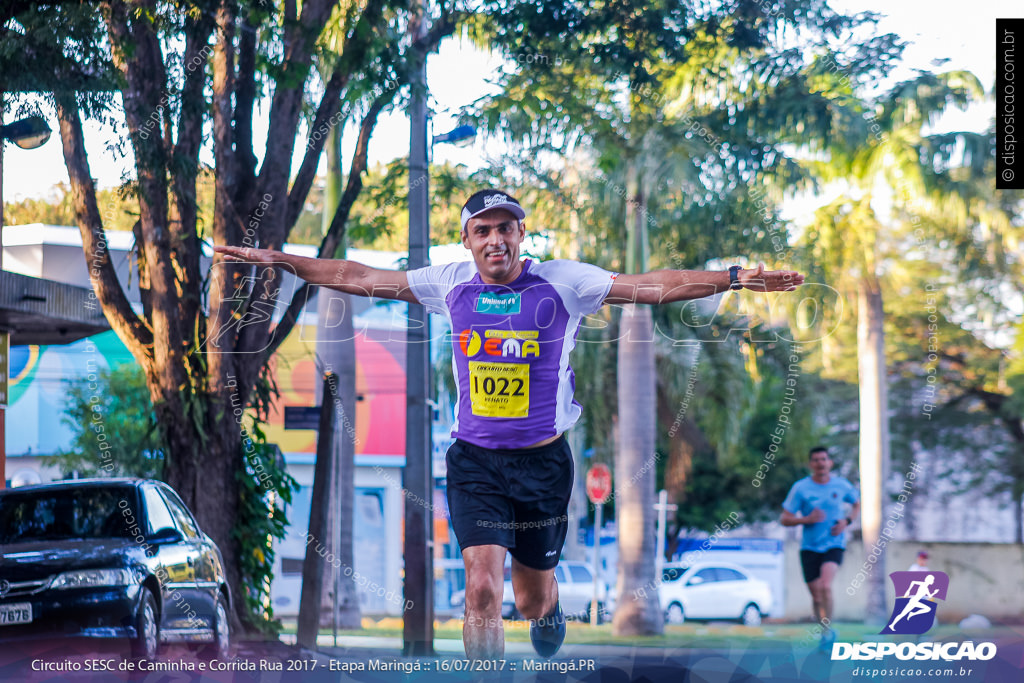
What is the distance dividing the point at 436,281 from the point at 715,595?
843 inches

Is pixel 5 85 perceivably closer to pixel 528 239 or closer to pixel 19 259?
pixel 19 259

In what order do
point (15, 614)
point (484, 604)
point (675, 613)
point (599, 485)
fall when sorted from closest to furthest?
point (484, 604) < point (15, 614) < point (599, 485) < point (675, 613)

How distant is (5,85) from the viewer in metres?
7.47

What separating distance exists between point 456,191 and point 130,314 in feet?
11.8

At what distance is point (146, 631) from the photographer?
254 inches

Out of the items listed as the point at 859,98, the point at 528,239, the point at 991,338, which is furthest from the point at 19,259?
the point at 991,338

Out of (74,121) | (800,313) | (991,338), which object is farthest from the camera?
(991,338)

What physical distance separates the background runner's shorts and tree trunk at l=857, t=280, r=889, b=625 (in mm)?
13349

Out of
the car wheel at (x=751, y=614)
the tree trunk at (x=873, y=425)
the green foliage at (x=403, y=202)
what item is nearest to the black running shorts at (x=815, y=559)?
the green foliage at (x=403, y=202)

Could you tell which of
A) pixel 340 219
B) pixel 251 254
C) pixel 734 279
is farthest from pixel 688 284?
pixel 340 219

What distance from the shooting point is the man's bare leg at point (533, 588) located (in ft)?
18.5

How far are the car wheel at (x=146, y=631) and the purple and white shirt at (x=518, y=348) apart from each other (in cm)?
213

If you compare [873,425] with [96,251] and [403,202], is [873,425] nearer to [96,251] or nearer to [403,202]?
[403,202]

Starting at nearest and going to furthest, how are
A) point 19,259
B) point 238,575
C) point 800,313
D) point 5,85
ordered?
point 5,85
point 238,575
point 19,259
point 800,313
